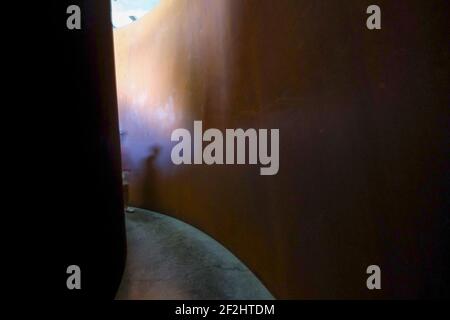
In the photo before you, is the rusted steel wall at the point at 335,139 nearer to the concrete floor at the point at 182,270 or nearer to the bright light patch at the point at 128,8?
the concrete floor at the point at 182,270

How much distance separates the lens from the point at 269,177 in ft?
7.14

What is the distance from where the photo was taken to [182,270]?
2.92 metres

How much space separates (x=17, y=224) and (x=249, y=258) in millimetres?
1917

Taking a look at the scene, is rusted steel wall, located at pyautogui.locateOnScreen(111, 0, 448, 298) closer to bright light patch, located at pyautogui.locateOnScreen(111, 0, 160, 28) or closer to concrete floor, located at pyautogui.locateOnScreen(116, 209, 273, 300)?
concrete floor, located at pyautogui.locateOnScreen(116, 209, 273, 300)

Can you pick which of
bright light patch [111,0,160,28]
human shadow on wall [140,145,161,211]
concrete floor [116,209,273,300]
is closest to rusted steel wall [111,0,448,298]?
concrete floor [116,209,273,300]

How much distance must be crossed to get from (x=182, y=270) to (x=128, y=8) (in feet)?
23.5

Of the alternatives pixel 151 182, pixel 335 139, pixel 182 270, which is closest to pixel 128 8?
pixel 151 182

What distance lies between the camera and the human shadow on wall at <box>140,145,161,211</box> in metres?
5.30

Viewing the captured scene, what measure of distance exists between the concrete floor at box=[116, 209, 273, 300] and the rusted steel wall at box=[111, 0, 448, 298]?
21cm

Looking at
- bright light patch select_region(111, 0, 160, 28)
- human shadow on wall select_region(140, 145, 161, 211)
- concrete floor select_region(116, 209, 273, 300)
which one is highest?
bright light patch select_region(111, 0, 160, 28)

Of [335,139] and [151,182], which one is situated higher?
[335,139]

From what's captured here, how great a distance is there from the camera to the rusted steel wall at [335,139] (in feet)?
3.54

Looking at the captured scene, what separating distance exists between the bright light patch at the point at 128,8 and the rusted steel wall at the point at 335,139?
4753 mm

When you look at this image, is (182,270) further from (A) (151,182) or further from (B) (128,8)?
(B) (128,8)
